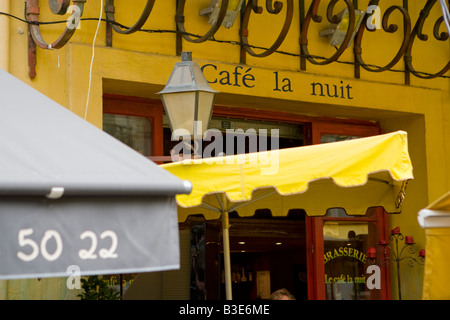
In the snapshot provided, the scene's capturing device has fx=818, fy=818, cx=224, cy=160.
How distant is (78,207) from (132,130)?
453 centimetres

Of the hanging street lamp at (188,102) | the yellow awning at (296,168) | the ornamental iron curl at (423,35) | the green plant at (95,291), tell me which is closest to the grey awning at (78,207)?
the yellow awning at (296,168)

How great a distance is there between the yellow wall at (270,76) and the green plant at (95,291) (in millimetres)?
336

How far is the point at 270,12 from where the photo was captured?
7.55 m

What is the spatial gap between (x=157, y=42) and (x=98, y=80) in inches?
29.4

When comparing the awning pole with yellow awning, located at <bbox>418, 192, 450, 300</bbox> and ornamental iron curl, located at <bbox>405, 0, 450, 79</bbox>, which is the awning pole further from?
ornamental iron curl, located at <bbox>405, 0, 450, 79</bbox>

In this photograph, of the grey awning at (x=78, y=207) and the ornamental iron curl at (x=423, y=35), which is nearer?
the grey awning at (x=78, y=207)

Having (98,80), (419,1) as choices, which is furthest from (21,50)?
(419,1)

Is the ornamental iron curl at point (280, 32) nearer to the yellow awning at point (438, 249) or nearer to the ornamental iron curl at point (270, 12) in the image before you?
the ornamental iron curl at point (270, 12)

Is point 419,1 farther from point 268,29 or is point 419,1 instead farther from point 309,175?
point 309,175

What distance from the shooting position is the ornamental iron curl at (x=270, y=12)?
24.4 feet

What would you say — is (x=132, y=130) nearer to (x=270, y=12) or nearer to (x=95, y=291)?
(x=270, y=12)

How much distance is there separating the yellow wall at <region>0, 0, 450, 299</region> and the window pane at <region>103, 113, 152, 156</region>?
0.28 m

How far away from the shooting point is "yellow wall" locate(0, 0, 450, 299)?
713cm

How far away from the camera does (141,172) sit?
3795mm
